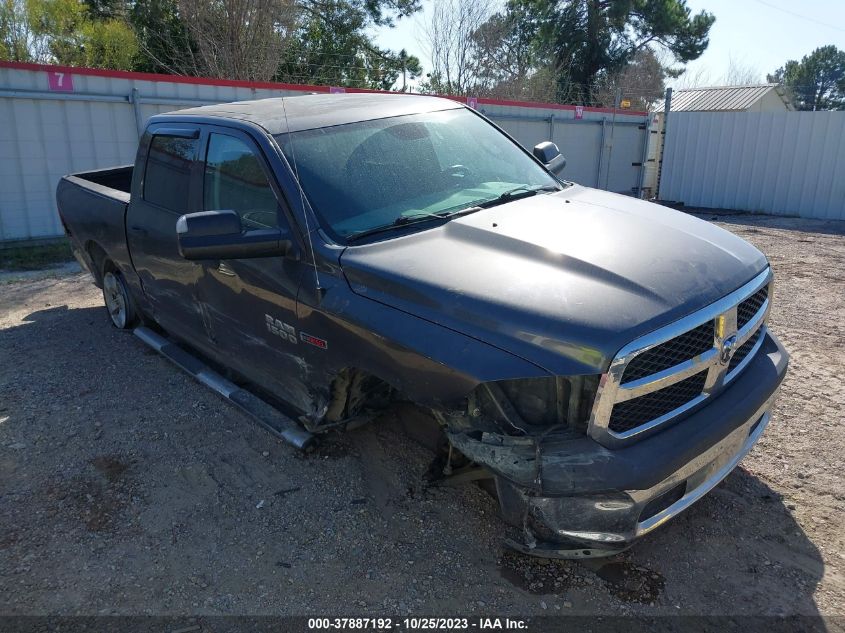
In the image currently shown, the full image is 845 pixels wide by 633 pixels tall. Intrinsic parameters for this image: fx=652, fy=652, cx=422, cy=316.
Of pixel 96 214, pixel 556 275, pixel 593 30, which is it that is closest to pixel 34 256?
pixel 96 214

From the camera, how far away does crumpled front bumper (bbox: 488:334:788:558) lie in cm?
243

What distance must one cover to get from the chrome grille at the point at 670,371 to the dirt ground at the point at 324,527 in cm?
82

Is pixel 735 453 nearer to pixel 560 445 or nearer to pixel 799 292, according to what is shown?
pixel 560 445

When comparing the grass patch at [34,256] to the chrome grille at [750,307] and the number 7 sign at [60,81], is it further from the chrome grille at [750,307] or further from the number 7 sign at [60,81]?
the chrome grille at [750,307]

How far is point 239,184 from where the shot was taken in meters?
3.78

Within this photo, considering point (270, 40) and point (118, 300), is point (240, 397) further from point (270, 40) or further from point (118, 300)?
point (270, 40)

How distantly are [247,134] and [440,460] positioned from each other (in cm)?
211

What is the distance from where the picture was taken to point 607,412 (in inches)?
95.3

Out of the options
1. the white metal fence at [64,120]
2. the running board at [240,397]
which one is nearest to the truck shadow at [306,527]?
the running board at [240,397]

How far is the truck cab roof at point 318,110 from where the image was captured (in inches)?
147

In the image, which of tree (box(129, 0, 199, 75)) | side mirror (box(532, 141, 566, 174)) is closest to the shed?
tree (box(129, 0, 199, 75))

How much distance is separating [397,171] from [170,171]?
182 cm

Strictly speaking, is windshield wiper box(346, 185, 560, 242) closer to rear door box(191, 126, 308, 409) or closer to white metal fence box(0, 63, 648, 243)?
rear door box(191, 126, 308, 409)

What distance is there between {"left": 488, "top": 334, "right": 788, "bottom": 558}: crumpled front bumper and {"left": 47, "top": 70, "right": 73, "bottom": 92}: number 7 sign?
9.78 meters
